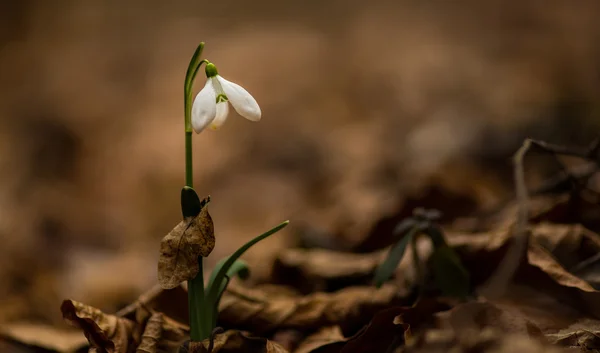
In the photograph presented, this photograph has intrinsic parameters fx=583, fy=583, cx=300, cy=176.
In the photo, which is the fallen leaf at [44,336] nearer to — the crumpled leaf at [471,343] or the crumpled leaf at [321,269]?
the crumpled leaf at [321,269]

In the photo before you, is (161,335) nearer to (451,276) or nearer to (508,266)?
(451,276)

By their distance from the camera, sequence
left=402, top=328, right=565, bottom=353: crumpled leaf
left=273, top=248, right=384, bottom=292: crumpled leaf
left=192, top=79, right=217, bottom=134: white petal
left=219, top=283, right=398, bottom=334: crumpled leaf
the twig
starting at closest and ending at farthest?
left=402, top=328, right=565, bottom=353: crumpled leaf → left=192, top=79, right=217, bottom=134: white petal → the twig → left=219, top=283, right=398, bottom=334: crumpled leaf → left=273, top=248, right=384, bottom=292: crumpled leaf

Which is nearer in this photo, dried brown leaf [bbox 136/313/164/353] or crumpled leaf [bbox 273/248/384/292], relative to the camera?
dried brown leaf [bbox 136/313/164/353]

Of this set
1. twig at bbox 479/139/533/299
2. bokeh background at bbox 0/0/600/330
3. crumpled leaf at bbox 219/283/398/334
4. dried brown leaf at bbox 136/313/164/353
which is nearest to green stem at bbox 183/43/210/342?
dried brown leaf at bbox 136/313/164/353

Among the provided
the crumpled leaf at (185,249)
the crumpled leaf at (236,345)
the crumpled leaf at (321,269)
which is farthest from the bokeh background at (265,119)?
the crumpled leaf at (185,249)

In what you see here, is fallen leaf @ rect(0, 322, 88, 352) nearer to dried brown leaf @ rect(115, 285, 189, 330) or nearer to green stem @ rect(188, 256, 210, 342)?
dried brown leaf @ rect(115, 285, 189, 330)

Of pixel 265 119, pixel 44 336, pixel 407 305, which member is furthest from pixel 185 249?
pixel 265 119

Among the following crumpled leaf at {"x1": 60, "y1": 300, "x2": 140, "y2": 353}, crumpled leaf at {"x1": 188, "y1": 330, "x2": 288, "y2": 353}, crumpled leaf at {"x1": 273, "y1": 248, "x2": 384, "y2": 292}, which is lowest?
crumpled leaf at {"x1": 273, "y1": 248, "x2": 384, "y2": 292}

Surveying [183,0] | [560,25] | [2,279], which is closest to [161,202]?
[2,279]
